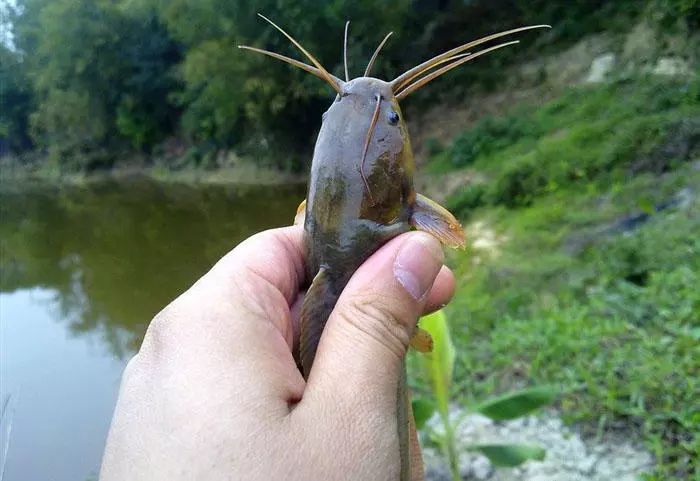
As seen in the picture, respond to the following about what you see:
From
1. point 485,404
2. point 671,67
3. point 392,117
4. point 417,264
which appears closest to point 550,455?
point 485,404

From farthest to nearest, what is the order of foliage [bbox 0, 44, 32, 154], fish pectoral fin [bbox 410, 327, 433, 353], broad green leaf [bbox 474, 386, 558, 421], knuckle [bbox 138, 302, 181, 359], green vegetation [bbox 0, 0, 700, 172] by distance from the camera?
1. foliage [bbox 0, 44, 32, 154]
2. green vegetation [bbox 0, 0, 700, 172]
3. broad green leaf [bbox 474, 386, 558, 421]
4. fish pectoral fin [bbox 410, 327, 433, 353]
5. knuckle [bbox 138, 302, 181, 359]

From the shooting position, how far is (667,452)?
343cm

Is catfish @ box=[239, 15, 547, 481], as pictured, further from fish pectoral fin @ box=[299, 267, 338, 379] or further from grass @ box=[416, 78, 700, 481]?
grass @ box=[416, 78, 700, 481]

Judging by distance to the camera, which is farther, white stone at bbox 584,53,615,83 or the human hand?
white stone at bbox 584,53,615,83

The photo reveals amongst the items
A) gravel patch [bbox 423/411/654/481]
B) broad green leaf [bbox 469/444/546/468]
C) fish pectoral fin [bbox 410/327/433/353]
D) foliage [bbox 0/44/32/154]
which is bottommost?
gravel patch [bbox 423/411/654/481]

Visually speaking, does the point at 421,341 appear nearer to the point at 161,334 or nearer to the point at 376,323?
the point at 376,323

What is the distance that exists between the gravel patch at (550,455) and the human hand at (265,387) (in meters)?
2.28

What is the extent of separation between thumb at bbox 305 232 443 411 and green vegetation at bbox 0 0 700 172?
11.3 m

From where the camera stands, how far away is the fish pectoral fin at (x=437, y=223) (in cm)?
219

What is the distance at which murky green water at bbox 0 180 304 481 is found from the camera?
6.68m

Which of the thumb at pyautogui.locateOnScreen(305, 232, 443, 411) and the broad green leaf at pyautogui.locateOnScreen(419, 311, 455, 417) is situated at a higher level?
the thumb at pyautogui.locateOnScreen(305, 232, 443, 411)

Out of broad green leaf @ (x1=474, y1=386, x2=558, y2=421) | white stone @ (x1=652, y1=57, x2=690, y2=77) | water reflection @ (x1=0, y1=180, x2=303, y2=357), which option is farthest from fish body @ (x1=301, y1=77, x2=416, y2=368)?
white stone @ (x1=652, y1=57, x2=690, y2=77)

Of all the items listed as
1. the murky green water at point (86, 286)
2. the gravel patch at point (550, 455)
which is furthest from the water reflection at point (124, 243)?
the gravel patch at point (550, 455)

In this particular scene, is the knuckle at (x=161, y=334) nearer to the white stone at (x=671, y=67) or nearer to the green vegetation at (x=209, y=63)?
the green vegetation at (x=209, y=63)
